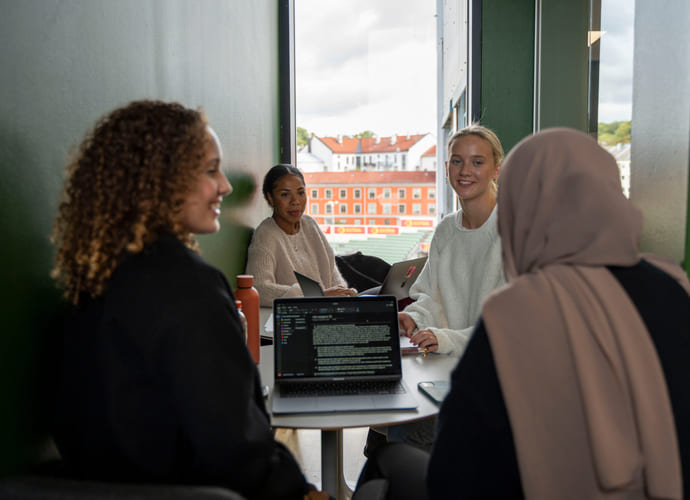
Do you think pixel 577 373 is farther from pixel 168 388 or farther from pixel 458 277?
pixel 458 277

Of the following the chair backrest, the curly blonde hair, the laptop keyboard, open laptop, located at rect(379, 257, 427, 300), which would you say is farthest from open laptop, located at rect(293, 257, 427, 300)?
the chair backrest

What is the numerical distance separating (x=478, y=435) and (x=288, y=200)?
2.39m

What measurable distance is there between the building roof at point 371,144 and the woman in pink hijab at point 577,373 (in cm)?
354

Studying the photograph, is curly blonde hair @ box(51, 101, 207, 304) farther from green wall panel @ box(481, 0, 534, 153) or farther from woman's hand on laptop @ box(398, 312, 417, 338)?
green wall panel @ box(481, 0, 534, 153)

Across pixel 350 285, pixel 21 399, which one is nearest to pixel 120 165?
pixel 21 399

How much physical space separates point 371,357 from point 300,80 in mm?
3361

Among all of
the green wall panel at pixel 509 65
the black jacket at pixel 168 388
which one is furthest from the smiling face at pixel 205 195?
the green wall panel at pixel 509 65

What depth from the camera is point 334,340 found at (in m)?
1.56

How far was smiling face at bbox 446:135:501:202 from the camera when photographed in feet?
7.20

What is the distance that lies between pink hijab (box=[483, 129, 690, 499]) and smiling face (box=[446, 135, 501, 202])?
114 cm

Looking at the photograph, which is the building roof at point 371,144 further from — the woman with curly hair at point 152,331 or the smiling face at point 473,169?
the woman with curly hair at point 152,331

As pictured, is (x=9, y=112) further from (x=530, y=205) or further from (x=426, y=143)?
(x=426, y=143)

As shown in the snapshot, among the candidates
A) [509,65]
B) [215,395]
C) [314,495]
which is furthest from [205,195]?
[509,65]

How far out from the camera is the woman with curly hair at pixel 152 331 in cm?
101
